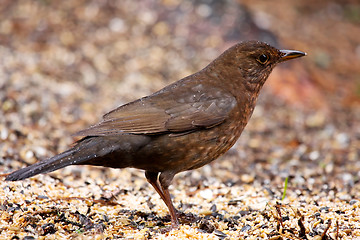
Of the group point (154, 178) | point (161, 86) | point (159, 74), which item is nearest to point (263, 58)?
point (154, 178)

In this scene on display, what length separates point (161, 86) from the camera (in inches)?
311

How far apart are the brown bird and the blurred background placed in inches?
65.1

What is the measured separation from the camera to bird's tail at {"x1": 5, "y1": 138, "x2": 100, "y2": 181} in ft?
11.3

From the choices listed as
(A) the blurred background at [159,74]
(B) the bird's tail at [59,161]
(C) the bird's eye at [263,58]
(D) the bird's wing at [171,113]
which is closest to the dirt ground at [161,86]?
(A) the blurred background at [159,74]

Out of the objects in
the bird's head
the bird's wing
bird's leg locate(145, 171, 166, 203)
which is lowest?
bird's leg locate(145, 171, 166, 203)

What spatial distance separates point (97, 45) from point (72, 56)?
566 mm

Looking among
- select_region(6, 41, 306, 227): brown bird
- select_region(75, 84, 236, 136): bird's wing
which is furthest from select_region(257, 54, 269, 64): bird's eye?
select_region(75, 84, 236, 136): bird's wing

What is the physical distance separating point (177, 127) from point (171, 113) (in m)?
0.16

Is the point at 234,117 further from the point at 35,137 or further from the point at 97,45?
the point at 97,45

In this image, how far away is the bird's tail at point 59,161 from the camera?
3451 millimetres

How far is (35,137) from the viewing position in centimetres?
597

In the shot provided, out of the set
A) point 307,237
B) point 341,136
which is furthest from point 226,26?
point 307,237

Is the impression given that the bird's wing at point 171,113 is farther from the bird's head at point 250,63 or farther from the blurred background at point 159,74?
the blurred background at point 159,74

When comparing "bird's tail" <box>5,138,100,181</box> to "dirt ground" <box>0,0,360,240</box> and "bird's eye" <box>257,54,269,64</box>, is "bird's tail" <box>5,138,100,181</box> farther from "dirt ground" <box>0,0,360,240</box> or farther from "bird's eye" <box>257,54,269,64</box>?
"bird's eye" <box>257,54,269,64</box>
